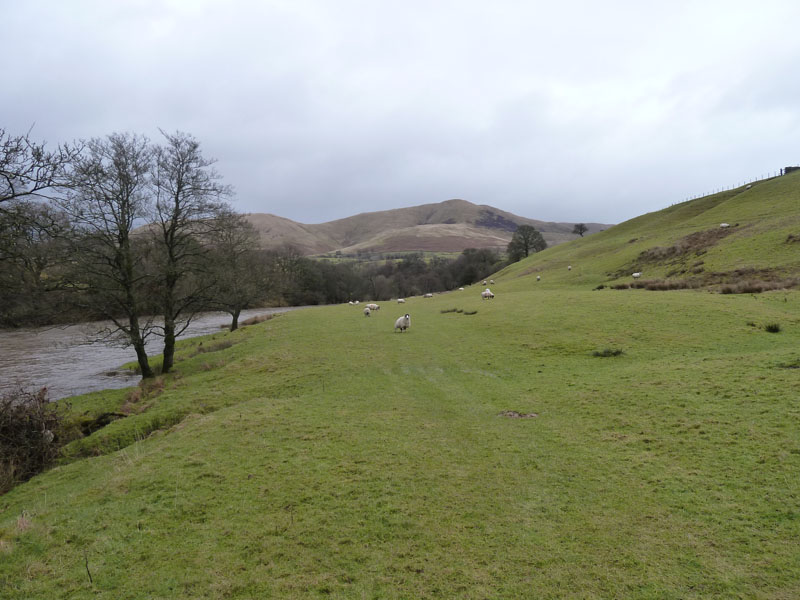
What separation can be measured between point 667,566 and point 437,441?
5.39 meters

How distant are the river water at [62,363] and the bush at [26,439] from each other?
6871 mm

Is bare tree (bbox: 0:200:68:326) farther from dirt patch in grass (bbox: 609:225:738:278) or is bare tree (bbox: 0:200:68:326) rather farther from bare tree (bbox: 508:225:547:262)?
bare tree (bbox: 508:225:547:262)

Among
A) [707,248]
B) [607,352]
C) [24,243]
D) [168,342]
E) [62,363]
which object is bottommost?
[607,352]

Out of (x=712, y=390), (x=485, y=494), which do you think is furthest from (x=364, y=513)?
(x=712, y=390)

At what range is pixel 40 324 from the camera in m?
19.5

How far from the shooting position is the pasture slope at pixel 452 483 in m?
5.45

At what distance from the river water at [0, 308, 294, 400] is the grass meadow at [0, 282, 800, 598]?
9781 mm

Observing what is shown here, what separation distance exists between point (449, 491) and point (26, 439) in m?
13.2

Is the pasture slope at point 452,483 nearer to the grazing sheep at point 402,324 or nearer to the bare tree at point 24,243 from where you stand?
the bare tree at point 24,243

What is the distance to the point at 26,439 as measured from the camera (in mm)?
12430

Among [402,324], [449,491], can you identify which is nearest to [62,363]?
[402,324]

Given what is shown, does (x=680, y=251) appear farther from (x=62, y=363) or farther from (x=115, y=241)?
(x=62, y=363)

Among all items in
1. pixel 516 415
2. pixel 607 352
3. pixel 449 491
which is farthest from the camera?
pixel 607 352

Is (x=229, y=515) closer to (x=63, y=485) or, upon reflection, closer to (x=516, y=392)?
(x=63, y=485)
